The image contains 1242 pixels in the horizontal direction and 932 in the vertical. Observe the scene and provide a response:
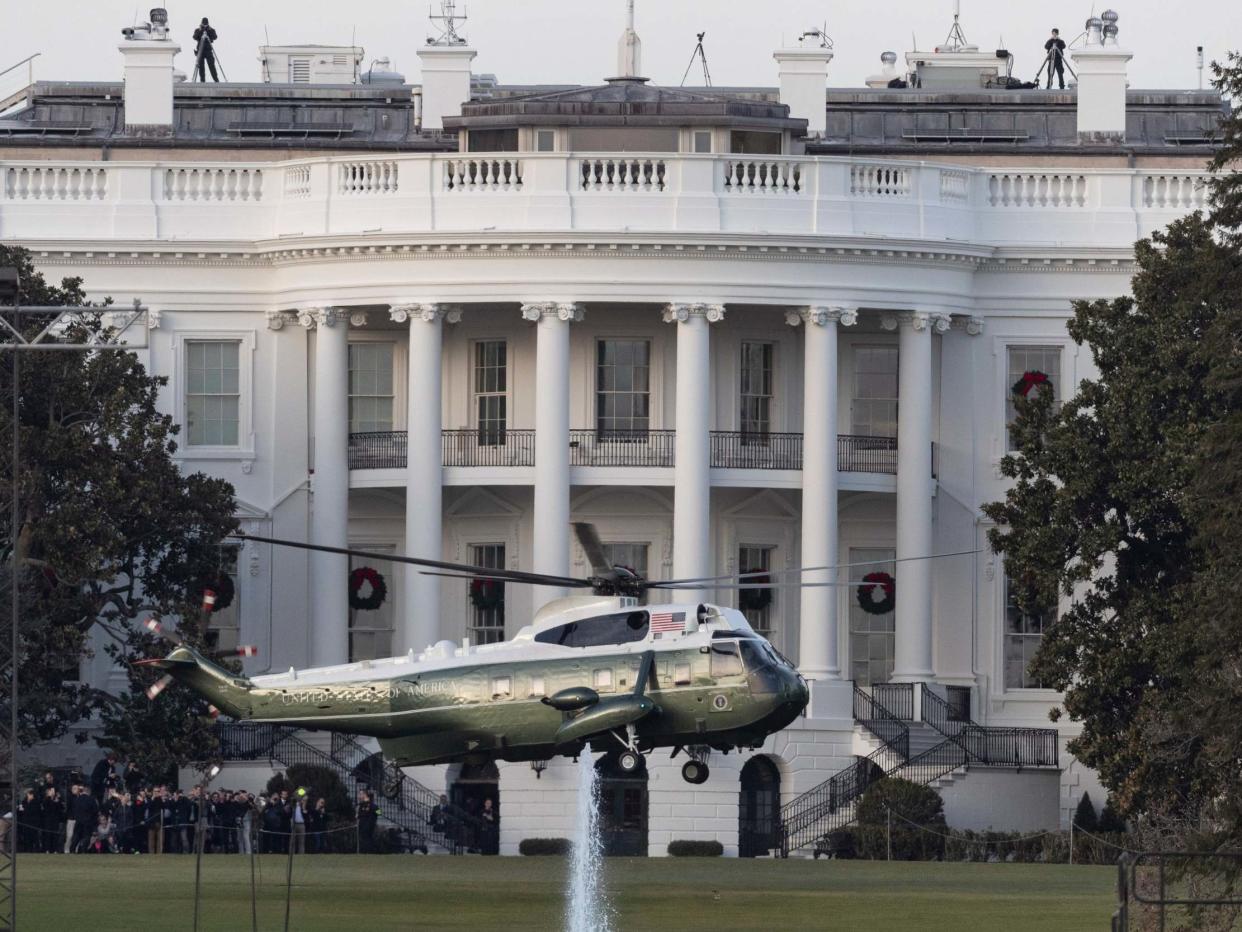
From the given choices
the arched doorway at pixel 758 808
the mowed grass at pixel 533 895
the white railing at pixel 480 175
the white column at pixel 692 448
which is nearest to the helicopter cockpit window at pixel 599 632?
the mowed grass at pixel 533 895

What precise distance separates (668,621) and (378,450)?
26266 mm

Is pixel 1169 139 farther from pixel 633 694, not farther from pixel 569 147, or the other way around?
pixel 633 694

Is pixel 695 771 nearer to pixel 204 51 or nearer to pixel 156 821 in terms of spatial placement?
pixel 156 821

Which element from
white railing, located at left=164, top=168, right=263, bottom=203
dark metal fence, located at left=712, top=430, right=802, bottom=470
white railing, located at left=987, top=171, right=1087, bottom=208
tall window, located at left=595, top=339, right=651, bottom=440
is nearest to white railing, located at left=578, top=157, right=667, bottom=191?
tall window, located at left=595, top=339, right=651, bottom=440

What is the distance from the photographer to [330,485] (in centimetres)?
8262

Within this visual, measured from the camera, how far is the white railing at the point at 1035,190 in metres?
84.6

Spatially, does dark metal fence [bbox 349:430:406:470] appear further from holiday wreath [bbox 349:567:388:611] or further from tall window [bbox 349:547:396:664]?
holiday wreath [bbox 349:567:388:611]

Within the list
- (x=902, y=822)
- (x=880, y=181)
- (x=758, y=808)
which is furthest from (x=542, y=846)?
(x=880, y=181)

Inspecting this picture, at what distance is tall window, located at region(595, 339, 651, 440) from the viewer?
84.2m

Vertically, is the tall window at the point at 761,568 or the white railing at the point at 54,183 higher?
the white railing at the point at 54,183

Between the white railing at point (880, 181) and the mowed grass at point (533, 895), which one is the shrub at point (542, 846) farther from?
the white railing at point (880, 181)

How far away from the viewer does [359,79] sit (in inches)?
3841

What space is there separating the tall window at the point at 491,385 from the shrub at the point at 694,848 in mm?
10018

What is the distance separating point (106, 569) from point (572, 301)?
1170 centimetres
